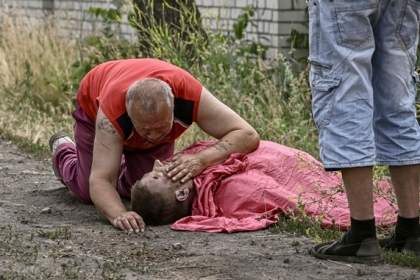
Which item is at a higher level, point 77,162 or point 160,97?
point 160,97

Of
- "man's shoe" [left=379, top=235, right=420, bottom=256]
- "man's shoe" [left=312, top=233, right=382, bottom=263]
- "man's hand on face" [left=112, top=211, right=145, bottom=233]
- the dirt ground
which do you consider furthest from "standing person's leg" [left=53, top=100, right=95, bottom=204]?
"man's shoe" [left=379, top=235, right=420, bottom=256]

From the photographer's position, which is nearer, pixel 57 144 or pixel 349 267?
pixel 349 267

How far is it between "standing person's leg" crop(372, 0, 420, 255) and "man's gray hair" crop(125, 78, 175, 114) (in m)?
1.27

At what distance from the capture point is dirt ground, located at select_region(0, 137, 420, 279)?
423 cm

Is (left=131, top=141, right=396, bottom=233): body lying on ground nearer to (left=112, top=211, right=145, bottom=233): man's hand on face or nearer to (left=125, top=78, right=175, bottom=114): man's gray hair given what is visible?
(left=112, top=211, right=145, bottom=233): man's hand on face

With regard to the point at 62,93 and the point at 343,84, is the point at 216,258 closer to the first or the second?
the point at 343,84

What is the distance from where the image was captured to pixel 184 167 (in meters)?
5.47

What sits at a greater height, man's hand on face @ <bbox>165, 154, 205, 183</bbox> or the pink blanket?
man's hand on face @ <bbox>165, 154, 205, 183</bbox>

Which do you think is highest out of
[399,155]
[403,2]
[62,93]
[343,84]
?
[403,2]

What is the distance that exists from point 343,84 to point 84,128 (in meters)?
2.43

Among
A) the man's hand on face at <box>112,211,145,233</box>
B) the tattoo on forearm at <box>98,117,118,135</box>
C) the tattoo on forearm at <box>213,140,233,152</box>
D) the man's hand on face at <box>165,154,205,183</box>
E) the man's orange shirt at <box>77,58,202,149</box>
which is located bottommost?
the man's hand on face at <box>112,211,145,233</box>

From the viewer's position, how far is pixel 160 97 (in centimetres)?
511

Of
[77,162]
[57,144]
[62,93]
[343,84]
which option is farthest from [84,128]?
[62,93]

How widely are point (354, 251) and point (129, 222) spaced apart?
142 centimetres
